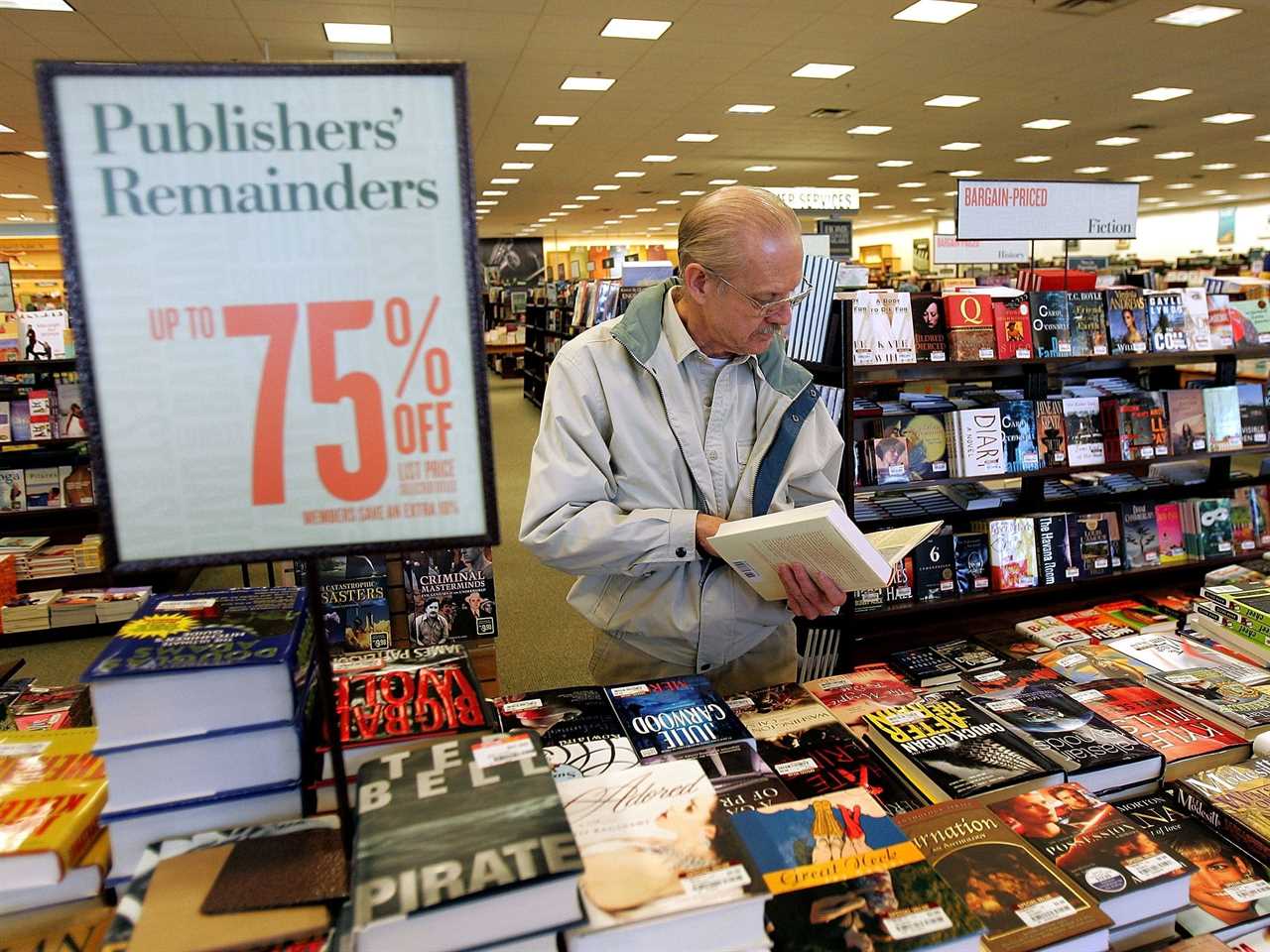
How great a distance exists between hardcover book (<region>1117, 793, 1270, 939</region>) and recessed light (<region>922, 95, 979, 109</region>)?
9.99 m

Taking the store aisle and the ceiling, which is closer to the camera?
the store aisle

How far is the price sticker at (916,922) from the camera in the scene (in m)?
0.85

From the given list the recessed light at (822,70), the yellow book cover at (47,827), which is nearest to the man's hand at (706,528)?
the yellow book cover at (47,827)

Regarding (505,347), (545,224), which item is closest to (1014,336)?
(505,347)

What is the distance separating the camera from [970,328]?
11.2 feet

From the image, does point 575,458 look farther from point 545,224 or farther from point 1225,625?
point 545,224

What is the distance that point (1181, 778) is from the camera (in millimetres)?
1422

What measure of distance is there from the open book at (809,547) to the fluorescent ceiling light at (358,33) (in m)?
6.66

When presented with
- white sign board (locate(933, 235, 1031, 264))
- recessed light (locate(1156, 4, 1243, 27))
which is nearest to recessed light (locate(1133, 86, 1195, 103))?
recessed light (locate(1156, 4, 1243, 27))

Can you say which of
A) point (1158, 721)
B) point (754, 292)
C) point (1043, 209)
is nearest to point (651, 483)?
point (754, 292)

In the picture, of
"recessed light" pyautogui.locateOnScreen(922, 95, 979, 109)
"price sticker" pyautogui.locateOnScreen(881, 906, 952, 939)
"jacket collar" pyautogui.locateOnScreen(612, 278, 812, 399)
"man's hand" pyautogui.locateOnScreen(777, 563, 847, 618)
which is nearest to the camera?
"price sticker" pyautogui.locateOnScreen(881, 906, 952, 939)

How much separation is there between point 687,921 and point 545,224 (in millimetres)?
24798

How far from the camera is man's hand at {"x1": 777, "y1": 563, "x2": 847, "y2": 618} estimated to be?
1638 millimetres

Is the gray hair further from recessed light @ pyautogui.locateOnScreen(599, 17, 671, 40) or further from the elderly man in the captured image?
recessed light @ pyautogui.locateOnScreen(599, 17, 671, 40)
